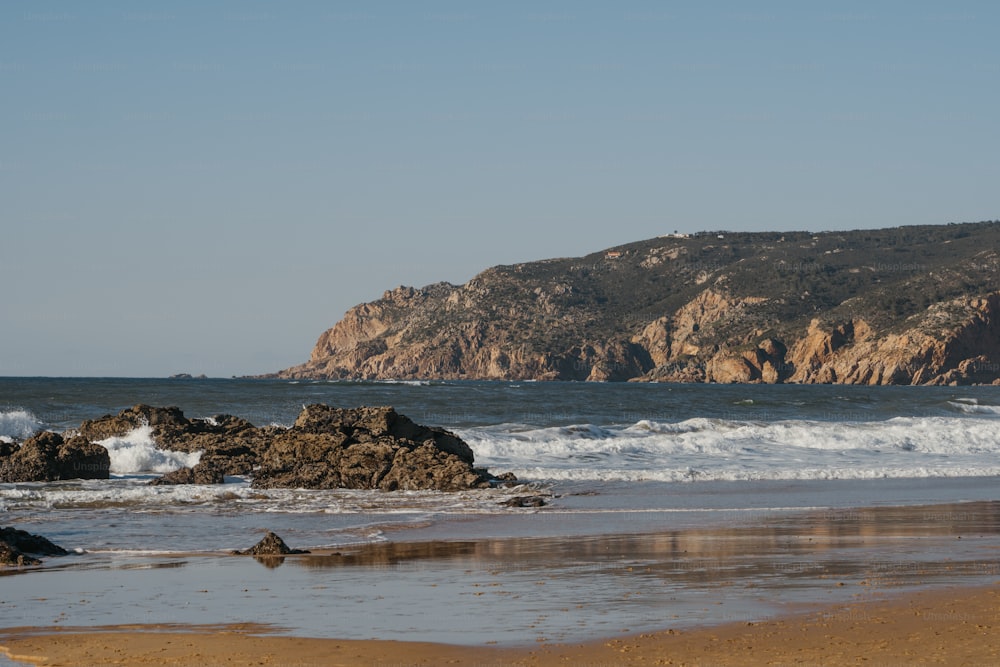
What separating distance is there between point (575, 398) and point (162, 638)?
6444 centimetres

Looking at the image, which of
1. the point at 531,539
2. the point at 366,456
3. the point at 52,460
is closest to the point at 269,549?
the point at 531,539

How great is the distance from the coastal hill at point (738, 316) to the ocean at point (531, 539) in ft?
363

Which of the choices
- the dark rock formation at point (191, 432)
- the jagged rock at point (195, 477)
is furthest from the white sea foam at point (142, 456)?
the jagged rock at point (195, 477)

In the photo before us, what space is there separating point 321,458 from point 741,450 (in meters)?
16.2

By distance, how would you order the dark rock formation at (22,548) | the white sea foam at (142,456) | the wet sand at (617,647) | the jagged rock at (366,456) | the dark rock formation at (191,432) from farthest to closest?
the white sea foam at (142,456)
the dark rock formation at (191,432)
the jagged rock at (366,456)
the dark rock formation at (22,548)
the wet sand at (617,647)

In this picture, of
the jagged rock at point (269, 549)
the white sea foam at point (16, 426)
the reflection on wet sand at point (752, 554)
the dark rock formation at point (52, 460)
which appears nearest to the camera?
the reflection on wet sand at point (752, 554)

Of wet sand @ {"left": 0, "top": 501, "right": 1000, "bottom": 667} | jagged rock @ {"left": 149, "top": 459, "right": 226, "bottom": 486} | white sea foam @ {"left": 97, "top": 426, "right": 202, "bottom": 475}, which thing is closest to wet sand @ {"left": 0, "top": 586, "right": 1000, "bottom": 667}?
wet sand @ {"left": 0, "top": 501, "right": 1000, "bottom": 667}

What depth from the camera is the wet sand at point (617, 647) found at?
8.38 metres

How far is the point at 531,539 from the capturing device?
1609cm

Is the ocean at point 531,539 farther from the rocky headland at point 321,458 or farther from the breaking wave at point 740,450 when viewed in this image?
the rocky headland at point 321,458

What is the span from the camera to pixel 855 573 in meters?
12.2

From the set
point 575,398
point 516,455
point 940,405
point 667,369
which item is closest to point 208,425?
point 516,455

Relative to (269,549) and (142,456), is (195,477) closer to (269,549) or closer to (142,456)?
(142,456)

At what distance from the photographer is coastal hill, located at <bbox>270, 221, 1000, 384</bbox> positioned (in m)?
140
